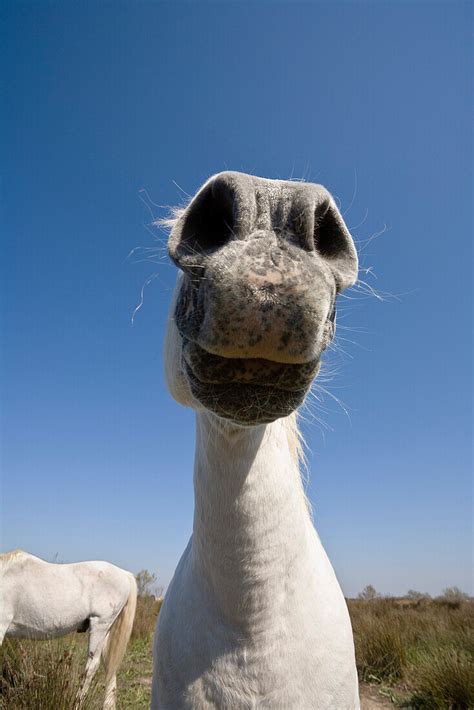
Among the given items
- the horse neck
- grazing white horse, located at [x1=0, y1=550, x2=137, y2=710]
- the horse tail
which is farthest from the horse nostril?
the horse tail

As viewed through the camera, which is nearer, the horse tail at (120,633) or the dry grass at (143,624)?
the horse tail at (120,633)

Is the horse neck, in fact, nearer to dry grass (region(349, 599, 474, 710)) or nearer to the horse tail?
dry grass (region(349, 599, 474, 710))

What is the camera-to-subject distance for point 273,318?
108 cm

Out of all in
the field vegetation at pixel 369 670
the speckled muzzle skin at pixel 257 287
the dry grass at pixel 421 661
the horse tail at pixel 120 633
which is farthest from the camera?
the horse tail at pixel 120 633

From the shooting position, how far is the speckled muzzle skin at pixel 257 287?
42.6 inches

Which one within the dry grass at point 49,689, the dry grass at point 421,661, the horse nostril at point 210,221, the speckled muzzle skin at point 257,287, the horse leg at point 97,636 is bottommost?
the dry grass at point 421,661

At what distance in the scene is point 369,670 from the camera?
7520 mm

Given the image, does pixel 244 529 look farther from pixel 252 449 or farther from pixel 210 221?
pixel 210 221

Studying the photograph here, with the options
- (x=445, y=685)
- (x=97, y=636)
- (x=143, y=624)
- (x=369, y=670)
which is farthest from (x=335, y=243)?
(x=143, y=624)

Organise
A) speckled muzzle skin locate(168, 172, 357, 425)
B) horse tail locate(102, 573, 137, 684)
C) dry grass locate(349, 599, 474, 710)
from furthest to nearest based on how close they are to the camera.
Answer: horse tail locate(102, 573, 137, 684), dry grass locate(349, 599, 474, 710), speckled muzzle skin locate(168, 172, 357, 425)

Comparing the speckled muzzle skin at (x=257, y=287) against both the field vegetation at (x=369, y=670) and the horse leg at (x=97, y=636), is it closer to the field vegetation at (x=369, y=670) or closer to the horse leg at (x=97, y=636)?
the field vegetation at (x=369, y=670)

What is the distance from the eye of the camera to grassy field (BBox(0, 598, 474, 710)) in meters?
3.52

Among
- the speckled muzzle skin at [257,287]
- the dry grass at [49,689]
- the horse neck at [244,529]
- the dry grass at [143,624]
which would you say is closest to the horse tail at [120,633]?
the dry grass at [143,624]

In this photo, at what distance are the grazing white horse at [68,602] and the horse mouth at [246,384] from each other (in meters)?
6.90
